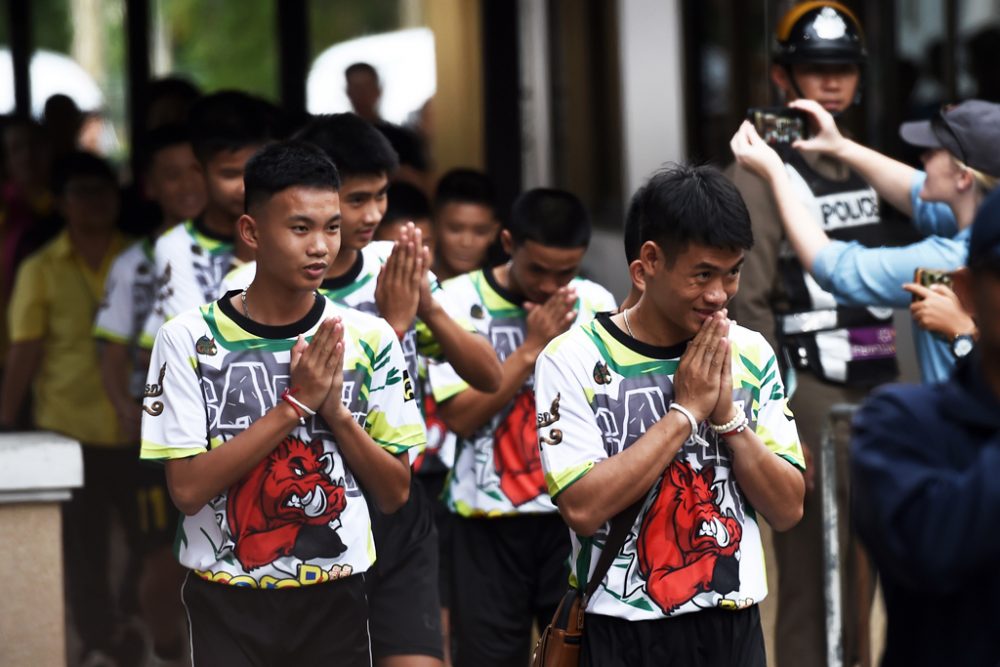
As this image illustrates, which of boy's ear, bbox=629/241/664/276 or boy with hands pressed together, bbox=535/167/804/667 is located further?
boy's ear, bbox=629/241/664/276

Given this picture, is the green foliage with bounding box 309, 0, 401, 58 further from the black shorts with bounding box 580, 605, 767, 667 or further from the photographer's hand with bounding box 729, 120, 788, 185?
the black shorts with bounding box 580, 605, 767, 667

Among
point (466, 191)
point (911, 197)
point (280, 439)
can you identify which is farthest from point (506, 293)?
point (466, 191)

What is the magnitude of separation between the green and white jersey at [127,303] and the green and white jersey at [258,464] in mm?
2685

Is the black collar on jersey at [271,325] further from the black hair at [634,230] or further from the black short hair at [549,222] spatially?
the black short hair at [549,222]

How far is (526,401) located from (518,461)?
0.62 ft

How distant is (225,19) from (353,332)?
50.2ft

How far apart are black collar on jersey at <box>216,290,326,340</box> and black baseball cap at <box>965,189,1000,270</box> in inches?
73.6

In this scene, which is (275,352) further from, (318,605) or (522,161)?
(522,161)

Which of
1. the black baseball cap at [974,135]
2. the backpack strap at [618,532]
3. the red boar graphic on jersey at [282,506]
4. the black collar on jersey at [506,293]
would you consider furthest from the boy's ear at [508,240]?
the backpack strap at [618,532]

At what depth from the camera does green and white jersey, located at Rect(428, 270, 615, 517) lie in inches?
205

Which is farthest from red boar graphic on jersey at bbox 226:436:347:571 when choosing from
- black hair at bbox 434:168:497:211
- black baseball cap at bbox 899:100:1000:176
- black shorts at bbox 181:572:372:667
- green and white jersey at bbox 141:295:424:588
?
black hair at bbox 434:168:497:211

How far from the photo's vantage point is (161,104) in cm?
923

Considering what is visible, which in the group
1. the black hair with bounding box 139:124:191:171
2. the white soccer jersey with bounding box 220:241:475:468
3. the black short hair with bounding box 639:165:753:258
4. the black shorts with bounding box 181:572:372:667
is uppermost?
the black hair with bounding box 139:124:191:171

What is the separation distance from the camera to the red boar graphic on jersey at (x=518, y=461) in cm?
521
